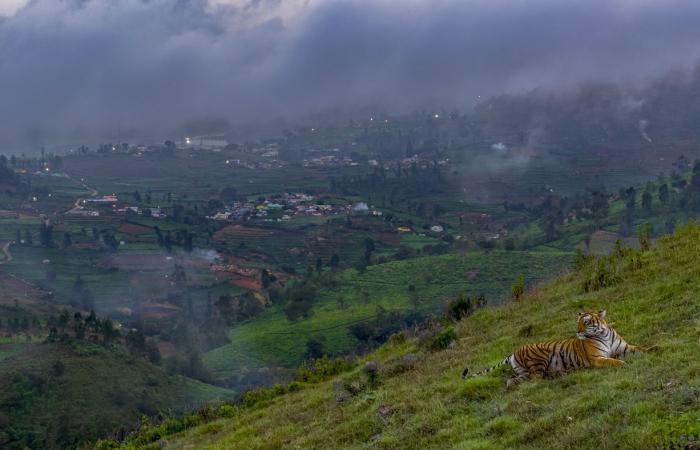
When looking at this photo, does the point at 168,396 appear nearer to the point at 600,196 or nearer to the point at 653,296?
the point at 653,296

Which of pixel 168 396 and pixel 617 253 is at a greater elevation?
pixel 617 253

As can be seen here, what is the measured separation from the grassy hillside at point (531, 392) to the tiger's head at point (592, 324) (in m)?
0.56

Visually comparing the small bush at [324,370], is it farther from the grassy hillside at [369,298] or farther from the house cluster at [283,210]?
the house cluster at [283,210]

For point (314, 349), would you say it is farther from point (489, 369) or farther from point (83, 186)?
point (83, 186)

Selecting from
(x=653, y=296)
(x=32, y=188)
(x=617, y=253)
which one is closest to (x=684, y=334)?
(x=653, y=296)

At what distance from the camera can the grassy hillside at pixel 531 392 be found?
7.68 meters

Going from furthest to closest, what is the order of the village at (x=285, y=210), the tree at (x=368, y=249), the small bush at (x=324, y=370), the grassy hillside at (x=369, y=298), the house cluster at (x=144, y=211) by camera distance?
1. the house cluster at (x=144, y=211)
2. the village at (x=285, y=210)
3. the tree at (x=368, y=249)
4. the grassy hillside at (x=369, y=298)
5. the small bush at (x=324, y=370)

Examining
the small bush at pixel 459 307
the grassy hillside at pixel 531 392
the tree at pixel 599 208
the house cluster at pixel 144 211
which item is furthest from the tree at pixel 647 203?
the house cluster at pixel 144 211

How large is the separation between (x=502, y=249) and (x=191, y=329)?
39337 millimetres

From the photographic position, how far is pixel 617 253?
717 inches

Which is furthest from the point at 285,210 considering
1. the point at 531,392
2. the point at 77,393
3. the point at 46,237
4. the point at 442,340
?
→ the point at 531,392

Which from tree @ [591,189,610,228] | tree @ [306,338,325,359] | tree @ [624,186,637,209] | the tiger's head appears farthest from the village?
the tiger's head

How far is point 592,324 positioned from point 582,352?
46cm

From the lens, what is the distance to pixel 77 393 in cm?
4362
